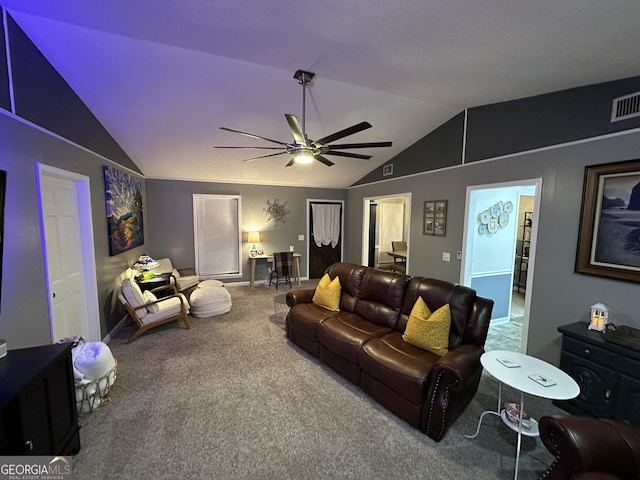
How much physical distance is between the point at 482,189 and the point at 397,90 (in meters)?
1.75

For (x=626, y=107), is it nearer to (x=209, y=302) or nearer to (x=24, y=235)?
(x=24, y=235)

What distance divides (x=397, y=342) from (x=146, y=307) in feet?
10.6

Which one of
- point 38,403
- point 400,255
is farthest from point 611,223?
point 38,403

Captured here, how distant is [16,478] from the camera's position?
1.39 m

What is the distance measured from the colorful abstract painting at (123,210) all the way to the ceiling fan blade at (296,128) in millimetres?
2730

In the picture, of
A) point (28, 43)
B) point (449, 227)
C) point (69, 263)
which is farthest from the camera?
point (449, 227)

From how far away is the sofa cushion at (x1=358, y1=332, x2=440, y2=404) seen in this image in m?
2.08

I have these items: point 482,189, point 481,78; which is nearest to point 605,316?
point 482,189

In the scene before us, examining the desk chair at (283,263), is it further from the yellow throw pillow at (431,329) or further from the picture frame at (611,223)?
the picture frame at (611,223)

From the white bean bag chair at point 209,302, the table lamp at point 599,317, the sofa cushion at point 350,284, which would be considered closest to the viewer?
the table lamp at point 599,317

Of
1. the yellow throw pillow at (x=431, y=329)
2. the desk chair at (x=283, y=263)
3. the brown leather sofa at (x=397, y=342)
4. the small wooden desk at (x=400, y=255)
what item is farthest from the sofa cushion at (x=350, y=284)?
the small wooden desk at (x=400, y=255)

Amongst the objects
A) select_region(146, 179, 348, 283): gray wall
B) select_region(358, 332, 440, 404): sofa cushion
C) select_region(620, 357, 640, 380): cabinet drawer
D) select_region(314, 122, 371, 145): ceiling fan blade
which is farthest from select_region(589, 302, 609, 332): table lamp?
select_region(146, 179, 348, 283): gray wall

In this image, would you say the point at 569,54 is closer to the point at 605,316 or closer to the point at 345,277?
the point at 605,316

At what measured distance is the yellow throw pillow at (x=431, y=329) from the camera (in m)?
2.37
